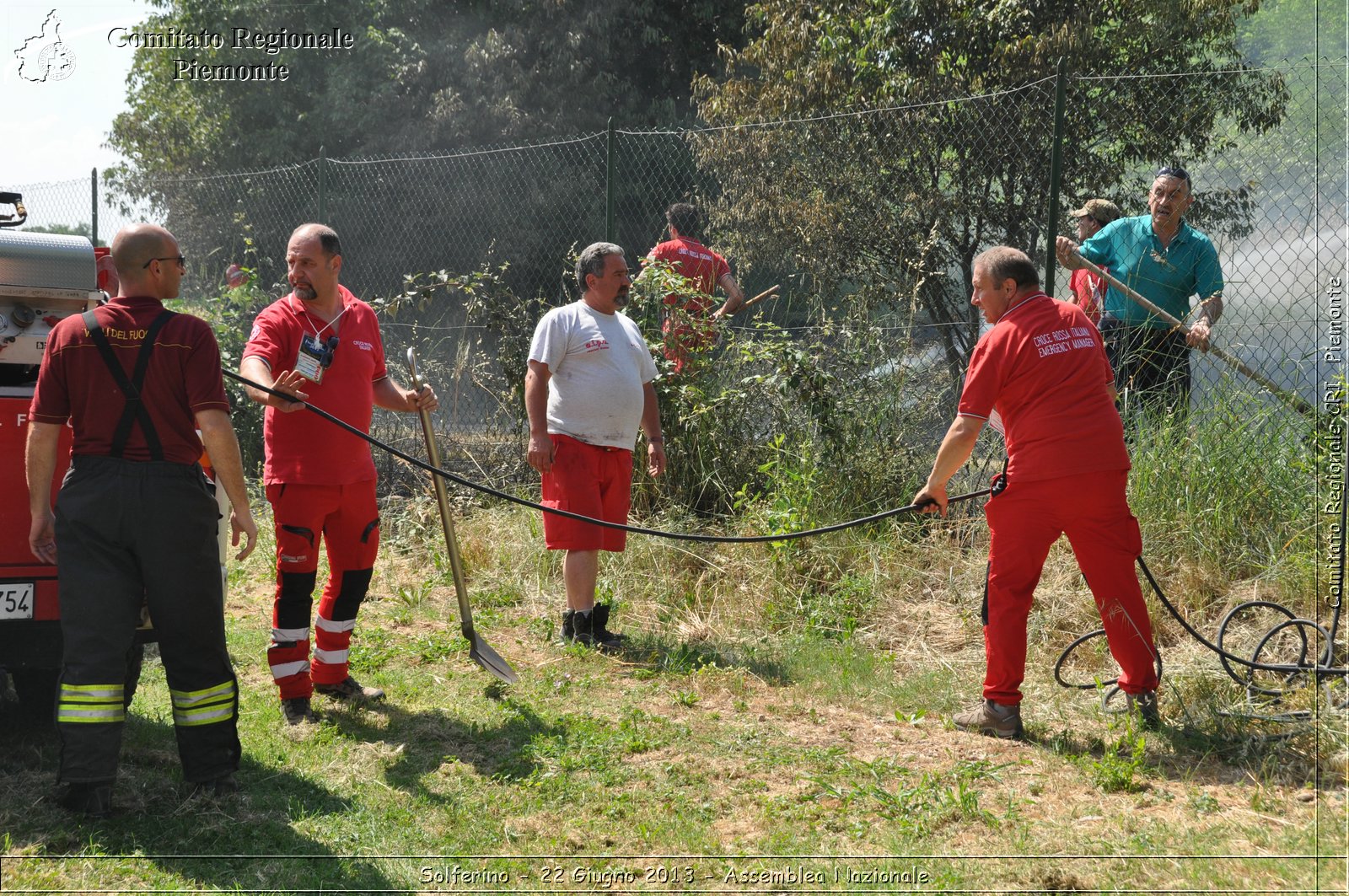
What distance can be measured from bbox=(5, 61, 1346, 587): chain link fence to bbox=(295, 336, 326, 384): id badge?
8.89 feet

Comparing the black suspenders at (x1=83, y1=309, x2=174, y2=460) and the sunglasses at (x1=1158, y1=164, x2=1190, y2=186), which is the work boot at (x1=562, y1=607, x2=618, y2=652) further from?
the sunglasses at (x1=1158, y1=164, x2=1190, y2=186)

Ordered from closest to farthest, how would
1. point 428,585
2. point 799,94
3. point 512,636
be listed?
point 512,636, point 428,585, point 799,94

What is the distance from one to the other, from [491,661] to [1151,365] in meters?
3.69

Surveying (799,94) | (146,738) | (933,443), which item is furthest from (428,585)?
(799,94)

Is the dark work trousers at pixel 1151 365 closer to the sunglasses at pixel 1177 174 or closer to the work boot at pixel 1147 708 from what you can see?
the sunglasses at pixel 1177 174

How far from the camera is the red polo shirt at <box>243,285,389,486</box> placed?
14.9 feet

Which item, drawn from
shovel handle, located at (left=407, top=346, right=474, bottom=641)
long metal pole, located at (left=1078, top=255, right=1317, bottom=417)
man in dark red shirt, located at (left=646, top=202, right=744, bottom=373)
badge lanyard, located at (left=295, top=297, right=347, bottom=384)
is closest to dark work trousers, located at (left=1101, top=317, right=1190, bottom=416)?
long metal pole, located at (left=1078, top=255, right=1317, bottom=417)

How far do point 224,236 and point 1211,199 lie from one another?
1129 cm

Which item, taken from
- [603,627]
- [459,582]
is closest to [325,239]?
[459,582]

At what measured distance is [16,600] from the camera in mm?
3857

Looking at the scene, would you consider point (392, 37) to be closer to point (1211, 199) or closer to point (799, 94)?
point (799, 94)

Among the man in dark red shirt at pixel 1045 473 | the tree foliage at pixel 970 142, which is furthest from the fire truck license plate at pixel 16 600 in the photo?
the tree foliage at pixel 970 142

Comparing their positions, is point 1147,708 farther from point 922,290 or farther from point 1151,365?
point 922,290

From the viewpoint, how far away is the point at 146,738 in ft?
14.7
